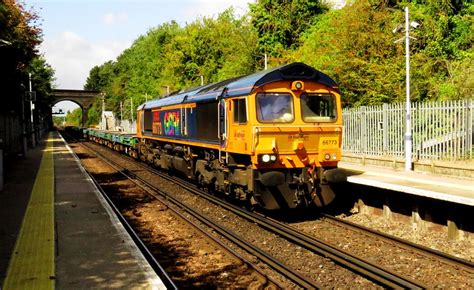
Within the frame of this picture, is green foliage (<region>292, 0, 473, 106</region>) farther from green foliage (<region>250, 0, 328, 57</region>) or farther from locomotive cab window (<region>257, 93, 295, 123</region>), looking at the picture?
green foliage (<region>250, 0, 328, 57</region>)

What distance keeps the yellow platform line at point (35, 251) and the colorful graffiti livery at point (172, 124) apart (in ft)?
16.6

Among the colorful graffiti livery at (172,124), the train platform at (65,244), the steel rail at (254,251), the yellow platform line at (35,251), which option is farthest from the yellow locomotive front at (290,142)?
the colorful graffiti livery at (172,124)

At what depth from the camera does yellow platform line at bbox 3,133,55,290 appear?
6.89 metres

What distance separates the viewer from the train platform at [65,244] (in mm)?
6938

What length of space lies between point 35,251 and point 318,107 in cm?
719

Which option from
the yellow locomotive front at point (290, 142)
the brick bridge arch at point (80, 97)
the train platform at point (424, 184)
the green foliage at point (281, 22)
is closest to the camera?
the train platform at point (424, 184)

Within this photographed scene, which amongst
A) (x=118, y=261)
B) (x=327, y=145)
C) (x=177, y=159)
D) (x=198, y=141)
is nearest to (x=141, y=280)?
(x=118, y=261)

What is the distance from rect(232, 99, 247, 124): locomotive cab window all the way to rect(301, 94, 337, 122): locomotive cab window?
145 centimetres

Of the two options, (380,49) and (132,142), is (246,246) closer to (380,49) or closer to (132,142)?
(380,49)

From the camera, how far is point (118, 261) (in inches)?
308

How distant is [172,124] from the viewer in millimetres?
17828

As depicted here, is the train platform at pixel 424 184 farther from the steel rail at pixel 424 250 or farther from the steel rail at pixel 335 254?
the steel rail at pixel 335 254

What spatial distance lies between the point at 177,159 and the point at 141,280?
10583 mm

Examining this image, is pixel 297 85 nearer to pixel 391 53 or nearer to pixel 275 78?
pixel 275 78
